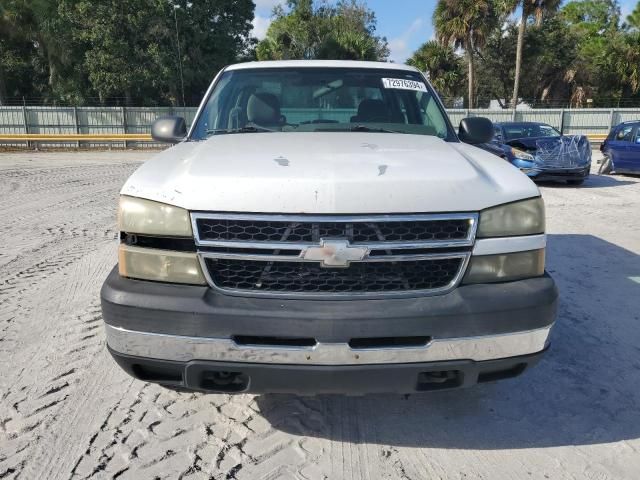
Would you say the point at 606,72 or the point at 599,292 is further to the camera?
the point at 606,72

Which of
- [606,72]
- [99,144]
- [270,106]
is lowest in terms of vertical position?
[99,144]

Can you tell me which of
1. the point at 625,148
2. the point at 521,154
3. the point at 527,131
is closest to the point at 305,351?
the point at 521,154

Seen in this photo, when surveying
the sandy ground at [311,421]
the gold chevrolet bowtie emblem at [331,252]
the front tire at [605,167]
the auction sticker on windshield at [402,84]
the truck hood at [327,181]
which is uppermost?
the auction sticker on windshield at [402,84]

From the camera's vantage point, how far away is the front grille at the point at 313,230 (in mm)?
2191

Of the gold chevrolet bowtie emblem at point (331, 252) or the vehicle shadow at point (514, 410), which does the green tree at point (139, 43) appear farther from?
the gold chevrolet bowtie emblem at point (331, 252)

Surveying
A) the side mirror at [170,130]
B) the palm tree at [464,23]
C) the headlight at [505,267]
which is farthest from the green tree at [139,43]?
the headlight at [505,267]

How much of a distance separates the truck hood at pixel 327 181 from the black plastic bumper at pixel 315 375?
2.13 ft

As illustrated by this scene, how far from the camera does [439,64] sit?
3412 centimetres

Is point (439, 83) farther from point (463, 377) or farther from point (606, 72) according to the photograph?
point (463, 377)

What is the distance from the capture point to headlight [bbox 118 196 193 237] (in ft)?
7.33

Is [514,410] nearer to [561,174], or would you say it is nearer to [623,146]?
[561,174]

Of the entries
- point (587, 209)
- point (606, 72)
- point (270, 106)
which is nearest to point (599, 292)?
point (270, 106)

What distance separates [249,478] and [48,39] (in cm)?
3245

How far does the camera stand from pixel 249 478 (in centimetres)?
238
